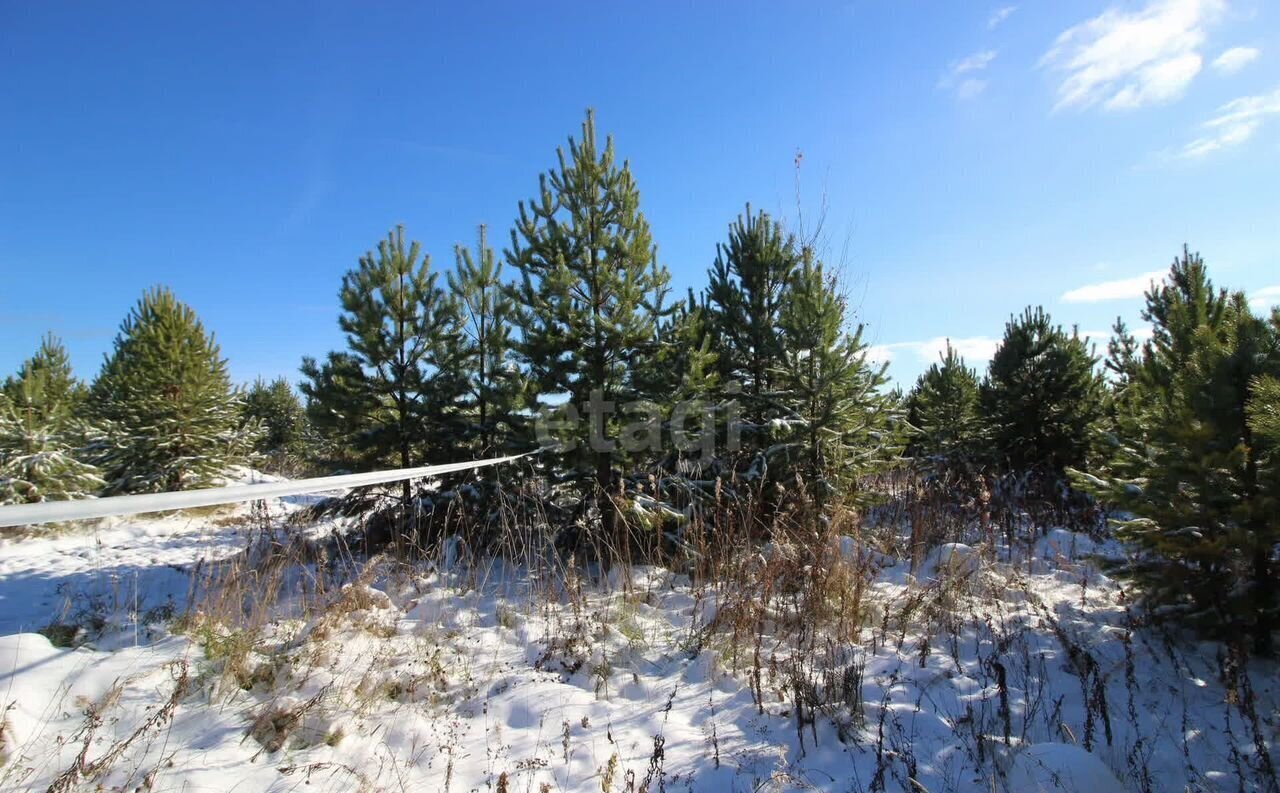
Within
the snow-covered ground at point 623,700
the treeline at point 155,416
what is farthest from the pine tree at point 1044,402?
the treeline at point 155,416

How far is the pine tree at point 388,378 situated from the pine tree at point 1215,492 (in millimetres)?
7682

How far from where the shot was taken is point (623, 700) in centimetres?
339

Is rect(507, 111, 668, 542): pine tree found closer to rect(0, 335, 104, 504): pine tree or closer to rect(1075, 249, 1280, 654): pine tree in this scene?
rect(1075, 249, 1280, 654): pine tree

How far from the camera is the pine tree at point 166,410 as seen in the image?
10.7 metres

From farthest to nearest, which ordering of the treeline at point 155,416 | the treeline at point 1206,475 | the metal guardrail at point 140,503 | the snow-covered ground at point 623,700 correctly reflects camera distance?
1. the treeline at point 155,416
2. the treeline at point 1206,475
3. the snow-covered ground at point 623,700
4. the metal guardrail at point 140,503

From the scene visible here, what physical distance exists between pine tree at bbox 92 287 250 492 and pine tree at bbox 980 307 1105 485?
53.9 feet

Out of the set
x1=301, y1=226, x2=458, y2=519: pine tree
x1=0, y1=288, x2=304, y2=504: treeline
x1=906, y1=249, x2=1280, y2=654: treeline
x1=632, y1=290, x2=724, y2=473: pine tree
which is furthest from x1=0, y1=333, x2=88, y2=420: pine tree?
x1=906, y1=249, x2=1280, y2=654: treeline

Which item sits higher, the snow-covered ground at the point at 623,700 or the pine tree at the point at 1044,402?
the pine tree at the point at 1044,402

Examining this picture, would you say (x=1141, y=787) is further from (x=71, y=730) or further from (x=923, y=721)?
(x=71, y=730)

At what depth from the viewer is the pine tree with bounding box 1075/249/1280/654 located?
3.68 m

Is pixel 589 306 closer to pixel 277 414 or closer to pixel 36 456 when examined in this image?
pixel 36 456

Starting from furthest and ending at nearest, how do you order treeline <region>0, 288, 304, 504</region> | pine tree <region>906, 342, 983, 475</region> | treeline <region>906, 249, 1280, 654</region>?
pine tree <region>906, 342, 983, 475</region>
treeline <region>0, 288, 304, 504</region>
treeline <region>906, 249, 1280, 654</region>

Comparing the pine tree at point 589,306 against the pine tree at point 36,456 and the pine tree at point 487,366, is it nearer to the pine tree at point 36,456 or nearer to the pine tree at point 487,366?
the pine tree at point 487,366

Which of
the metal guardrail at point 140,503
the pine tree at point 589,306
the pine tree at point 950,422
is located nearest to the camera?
the metal guardrail at point 140,503
